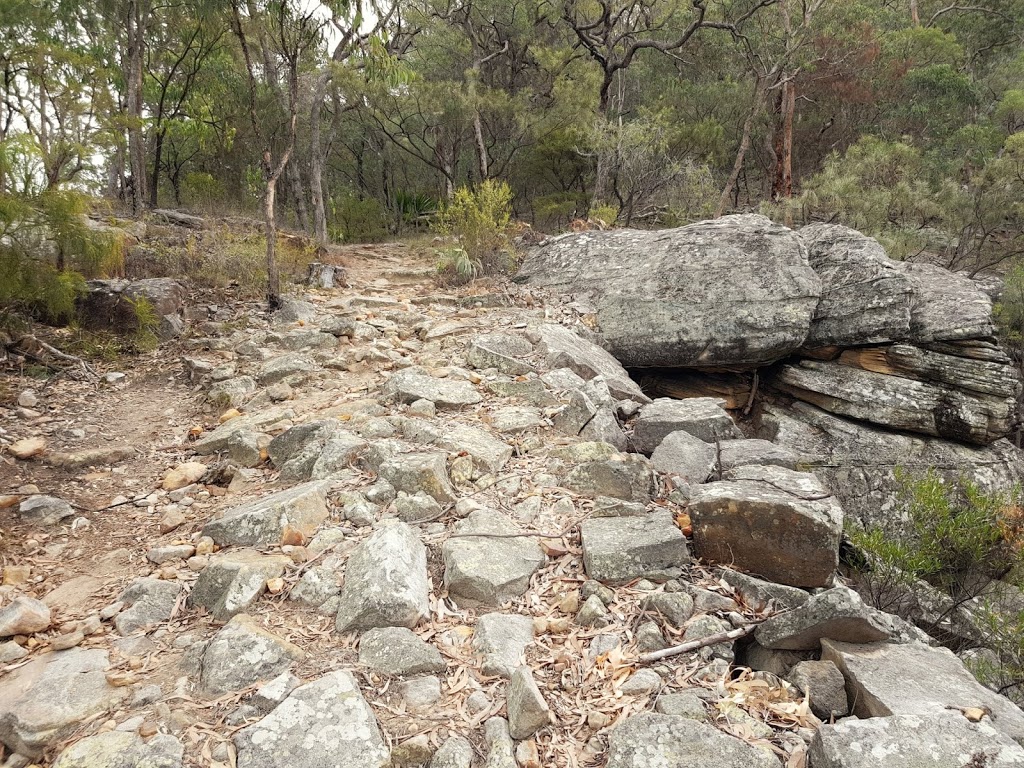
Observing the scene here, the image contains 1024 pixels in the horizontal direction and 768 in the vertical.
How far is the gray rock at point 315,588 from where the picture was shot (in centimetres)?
247

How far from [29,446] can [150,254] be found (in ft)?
14.0

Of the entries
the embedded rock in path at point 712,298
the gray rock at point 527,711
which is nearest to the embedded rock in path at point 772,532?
the gray rock at point 527,711

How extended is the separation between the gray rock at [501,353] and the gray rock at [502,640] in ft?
9.59

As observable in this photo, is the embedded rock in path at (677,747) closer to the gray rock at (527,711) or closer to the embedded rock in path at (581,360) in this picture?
the gray rock at (527,711)

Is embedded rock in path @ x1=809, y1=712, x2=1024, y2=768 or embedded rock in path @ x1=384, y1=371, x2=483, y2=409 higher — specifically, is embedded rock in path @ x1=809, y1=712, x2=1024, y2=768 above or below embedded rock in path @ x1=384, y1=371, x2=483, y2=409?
below

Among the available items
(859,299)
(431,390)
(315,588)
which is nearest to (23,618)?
(315,588)

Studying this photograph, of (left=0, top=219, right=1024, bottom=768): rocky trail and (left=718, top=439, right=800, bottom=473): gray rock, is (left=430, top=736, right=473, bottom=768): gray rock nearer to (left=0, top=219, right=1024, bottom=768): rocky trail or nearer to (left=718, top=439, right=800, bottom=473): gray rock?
(left=0, top=219, right=1024, bottom=768): rocky trail

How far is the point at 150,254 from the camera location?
7.23 m

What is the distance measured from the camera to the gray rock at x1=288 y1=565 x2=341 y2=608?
247 centimetres

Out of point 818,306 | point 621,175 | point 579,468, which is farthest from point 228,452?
point 621,175

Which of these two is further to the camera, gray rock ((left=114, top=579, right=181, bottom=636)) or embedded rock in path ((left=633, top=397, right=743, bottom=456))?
embedded rock in path ((left=633, top=397, right=743, bottom=456))

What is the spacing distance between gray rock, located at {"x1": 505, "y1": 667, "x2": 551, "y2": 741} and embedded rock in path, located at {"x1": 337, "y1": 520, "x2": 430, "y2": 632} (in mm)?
579

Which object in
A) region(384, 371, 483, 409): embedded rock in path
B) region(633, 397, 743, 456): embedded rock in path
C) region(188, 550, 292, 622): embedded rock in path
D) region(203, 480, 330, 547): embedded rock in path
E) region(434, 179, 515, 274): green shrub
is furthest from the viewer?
region(434, 179, 515, 274): green shrub

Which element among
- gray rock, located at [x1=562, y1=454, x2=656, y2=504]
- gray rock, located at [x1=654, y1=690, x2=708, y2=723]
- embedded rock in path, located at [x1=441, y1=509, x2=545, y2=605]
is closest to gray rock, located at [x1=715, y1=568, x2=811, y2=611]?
gray rock, located at [x1=654, y1=690, x2=708, y2=723]
